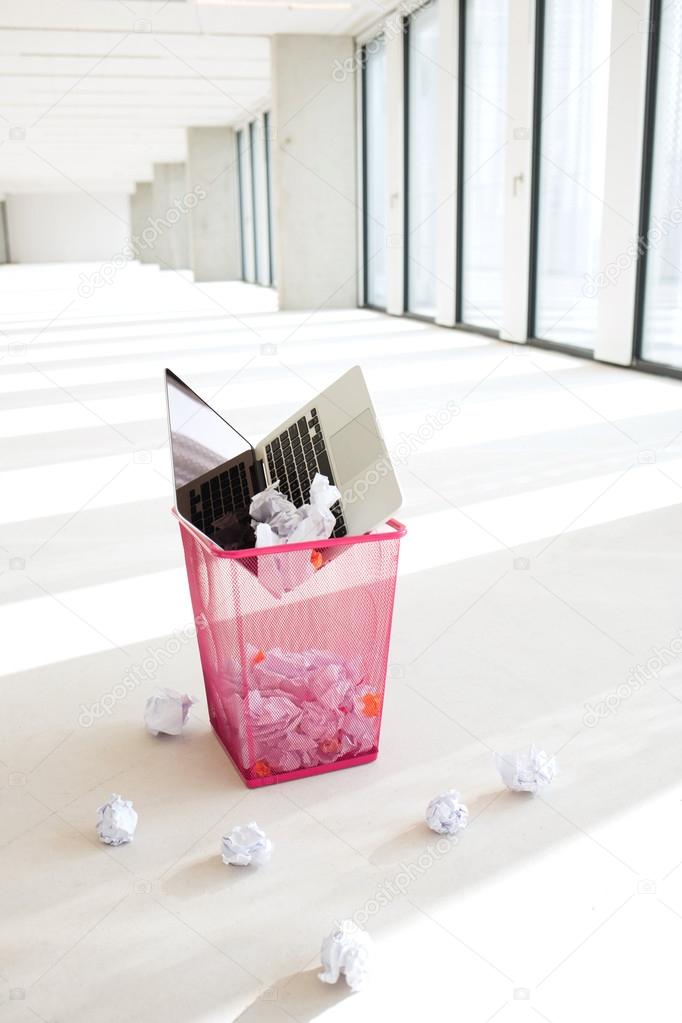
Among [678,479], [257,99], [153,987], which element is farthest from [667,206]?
[257,99]

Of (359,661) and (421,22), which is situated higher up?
(421,22)

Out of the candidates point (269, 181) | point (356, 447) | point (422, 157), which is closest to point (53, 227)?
point (269, 181)

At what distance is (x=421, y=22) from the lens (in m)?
9.73

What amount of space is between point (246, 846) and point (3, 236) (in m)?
41.0

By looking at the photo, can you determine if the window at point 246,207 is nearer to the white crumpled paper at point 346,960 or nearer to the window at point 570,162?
the window at point 570,162

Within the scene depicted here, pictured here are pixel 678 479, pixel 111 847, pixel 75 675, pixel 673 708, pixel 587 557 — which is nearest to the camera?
pixel 111 847

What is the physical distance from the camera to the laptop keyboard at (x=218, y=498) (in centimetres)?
175

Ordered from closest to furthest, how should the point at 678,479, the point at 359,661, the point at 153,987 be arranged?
1. the point at 153,987
2. the point at 359,661
3. the point at 678,479

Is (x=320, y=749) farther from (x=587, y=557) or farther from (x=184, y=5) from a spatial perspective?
(x=184, y=5)

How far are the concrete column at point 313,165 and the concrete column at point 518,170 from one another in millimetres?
4216

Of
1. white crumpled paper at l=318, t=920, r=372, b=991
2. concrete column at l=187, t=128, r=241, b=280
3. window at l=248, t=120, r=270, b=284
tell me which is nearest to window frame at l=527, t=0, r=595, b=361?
white crumpled paper at l=318, t=920, r=372, b=991

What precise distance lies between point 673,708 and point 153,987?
3.75 feet

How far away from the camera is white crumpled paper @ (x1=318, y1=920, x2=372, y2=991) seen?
3.96ft

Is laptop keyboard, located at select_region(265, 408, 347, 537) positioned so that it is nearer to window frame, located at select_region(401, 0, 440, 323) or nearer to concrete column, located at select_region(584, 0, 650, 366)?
concrete column, located at select_region(584, 0, 650, 366)
